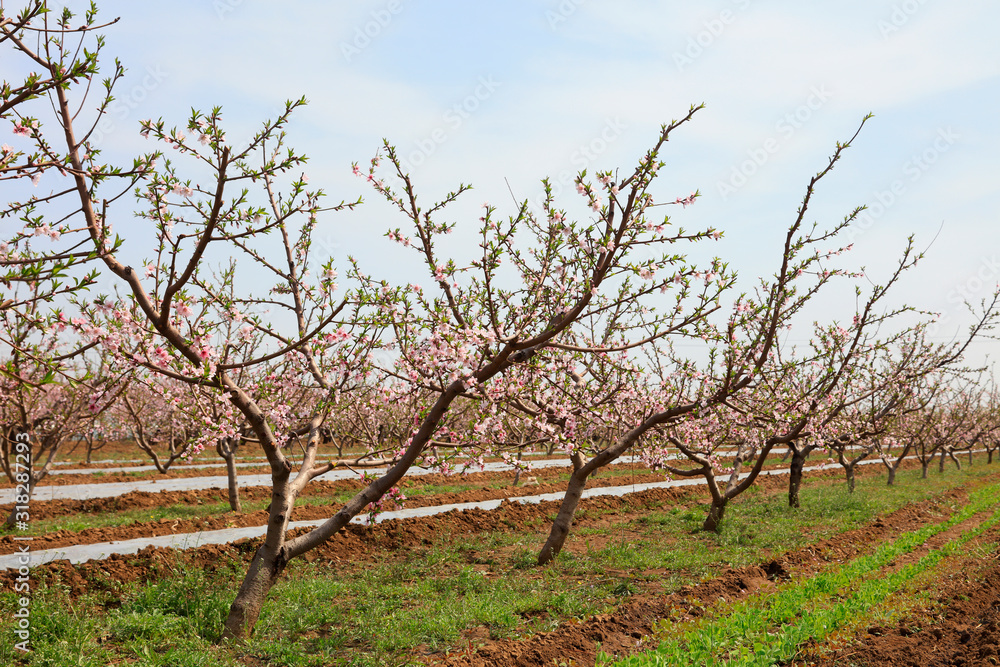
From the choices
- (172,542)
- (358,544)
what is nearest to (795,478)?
(358,544)

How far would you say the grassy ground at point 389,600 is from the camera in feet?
20.0

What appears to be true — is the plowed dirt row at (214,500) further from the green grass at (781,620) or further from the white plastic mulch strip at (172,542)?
the green grass at (781,620)

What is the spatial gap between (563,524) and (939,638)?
5510 mm

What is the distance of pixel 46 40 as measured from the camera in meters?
4.62

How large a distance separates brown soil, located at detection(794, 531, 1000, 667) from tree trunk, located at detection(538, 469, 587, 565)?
4.73 metres

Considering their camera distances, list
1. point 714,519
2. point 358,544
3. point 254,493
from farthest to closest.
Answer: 1. point 254,493
2. point 714,519
3. point 358,544

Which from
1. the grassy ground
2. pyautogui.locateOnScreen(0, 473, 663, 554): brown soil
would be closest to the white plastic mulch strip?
pyautogui.locateOnScreen(0, 473, 663, 554): brown soil

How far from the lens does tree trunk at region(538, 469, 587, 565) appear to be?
10.4m

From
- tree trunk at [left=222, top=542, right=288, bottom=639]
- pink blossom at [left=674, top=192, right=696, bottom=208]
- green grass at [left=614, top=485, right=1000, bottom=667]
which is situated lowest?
green grass at [left=614, top=485, right=1000, bottom=667]

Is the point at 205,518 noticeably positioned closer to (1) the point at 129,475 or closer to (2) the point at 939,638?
(1) the point at 129,475

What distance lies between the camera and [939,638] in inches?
245

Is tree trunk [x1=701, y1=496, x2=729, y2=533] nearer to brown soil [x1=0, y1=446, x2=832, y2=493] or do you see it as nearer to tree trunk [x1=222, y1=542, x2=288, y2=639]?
tree trunk [x1=222, y1=542, x2=288, y2=639]

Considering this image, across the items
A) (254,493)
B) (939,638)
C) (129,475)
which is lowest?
(254,493)

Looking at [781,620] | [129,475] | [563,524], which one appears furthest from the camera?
[129,475]
